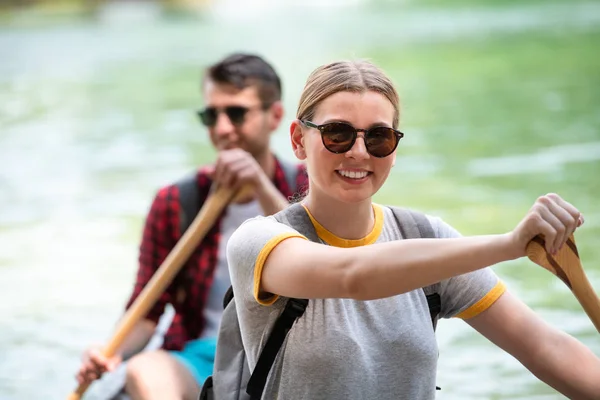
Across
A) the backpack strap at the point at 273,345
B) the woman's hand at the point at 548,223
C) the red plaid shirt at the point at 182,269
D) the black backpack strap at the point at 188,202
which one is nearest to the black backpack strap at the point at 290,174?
the red plaid shirt at the point at 182,269

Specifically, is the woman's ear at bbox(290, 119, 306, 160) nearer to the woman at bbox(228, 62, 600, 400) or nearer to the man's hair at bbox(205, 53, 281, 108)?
the woman at bbox(228, 62, 600, 400)

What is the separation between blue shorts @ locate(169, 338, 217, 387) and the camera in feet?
10.4

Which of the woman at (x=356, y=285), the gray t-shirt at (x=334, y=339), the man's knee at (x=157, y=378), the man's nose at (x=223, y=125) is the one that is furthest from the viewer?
the man's nose at (x=223, y=125)

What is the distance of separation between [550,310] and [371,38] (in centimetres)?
1130

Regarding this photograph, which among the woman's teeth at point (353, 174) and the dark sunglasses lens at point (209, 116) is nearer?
the woman's teeth at point (353, 174)

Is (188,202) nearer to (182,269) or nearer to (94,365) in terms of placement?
(182,269)

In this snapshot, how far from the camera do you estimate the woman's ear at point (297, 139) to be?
2.23 metres

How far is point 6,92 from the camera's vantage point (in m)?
12.7

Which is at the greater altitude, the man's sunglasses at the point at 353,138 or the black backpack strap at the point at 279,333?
the man's sunglasses at the point at 353,138

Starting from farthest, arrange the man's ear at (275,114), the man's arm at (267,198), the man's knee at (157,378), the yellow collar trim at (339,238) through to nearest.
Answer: the man's ear at (275,114) → the man's arm at (267,198) → the man's knee at (157,378) → the yellow collar trim at (339,238)

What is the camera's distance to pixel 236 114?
3.58 meters

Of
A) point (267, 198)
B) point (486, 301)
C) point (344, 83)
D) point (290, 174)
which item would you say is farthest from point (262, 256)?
point (290, 174)

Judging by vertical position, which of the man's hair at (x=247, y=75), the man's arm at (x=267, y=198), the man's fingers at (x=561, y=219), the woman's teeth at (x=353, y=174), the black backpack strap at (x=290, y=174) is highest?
the man's hair at (x=247, y=75)

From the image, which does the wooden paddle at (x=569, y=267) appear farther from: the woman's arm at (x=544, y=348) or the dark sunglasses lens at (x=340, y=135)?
the dark sunglasses lens at (x=340, y=135)
